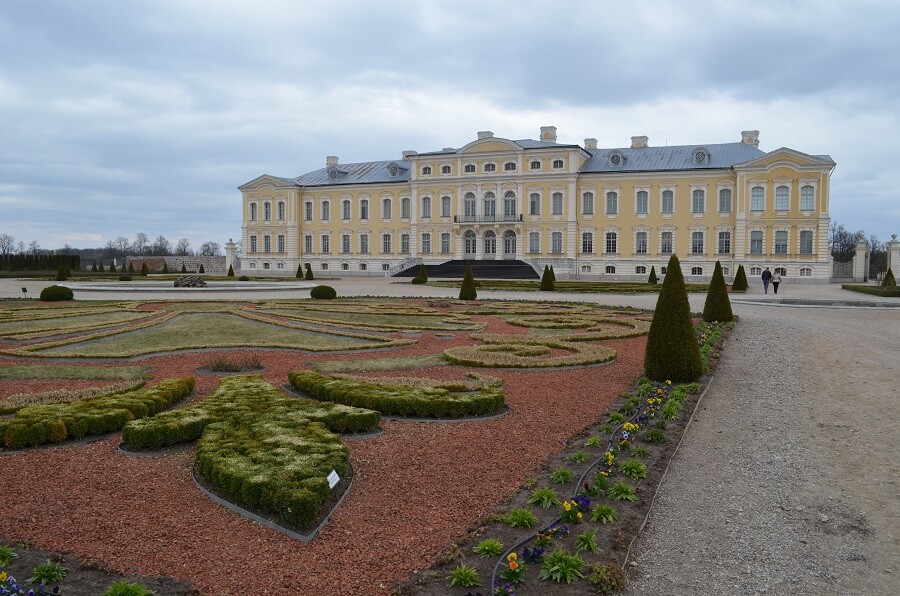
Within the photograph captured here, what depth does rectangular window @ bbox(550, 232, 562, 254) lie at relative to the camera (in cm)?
4962

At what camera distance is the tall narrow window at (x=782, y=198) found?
143ft

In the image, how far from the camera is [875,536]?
14.7 feet

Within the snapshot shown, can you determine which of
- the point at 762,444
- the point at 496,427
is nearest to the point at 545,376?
the point at 496,427

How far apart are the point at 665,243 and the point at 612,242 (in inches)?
142

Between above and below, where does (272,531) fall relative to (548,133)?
below

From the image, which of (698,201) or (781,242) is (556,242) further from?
(781,242)

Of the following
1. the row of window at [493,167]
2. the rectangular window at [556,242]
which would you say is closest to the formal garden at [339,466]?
the rectangular window at [556,242]

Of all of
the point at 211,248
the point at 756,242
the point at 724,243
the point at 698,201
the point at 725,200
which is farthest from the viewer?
the point at 211,248

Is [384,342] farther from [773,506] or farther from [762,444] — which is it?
[773,506]

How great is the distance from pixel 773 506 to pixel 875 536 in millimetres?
661

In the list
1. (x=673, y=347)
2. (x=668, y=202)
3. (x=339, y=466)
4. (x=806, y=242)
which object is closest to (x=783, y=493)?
(x=339, y=466)

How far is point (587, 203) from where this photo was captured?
162 ft

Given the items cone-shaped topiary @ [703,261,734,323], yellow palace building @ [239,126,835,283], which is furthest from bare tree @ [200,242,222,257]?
cone-shaped topiary @ [703,261,734,323]

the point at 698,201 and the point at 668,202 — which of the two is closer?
the point at 698,201
